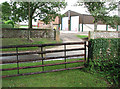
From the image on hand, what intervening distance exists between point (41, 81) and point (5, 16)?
12.2m

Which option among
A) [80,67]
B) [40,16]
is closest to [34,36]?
[40,16]

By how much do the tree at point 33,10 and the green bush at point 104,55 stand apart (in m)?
10.8

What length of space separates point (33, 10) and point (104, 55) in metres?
11.9

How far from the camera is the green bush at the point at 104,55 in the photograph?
5.64m

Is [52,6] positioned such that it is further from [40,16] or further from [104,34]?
[104,34]

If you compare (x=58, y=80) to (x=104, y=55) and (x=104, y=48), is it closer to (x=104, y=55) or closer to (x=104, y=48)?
(x=104, y=55)

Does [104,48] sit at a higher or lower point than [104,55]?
higher

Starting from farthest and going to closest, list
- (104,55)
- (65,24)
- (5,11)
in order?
(65,24) < (5,11) < (104,55)

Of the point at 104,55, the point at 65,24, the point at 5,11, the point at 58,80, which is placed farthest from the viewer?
the point at 65,24

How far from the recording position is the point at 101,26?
77.7 feet

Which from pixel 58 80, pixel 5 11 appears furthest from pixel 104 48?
pixel 5 11

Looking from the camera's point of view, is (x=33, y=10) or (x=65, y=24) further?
(x=65, y=24)

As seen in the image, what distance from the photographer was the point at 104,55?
5742 millimetres

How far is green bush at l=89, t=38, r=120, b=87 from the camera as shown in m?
5.64
